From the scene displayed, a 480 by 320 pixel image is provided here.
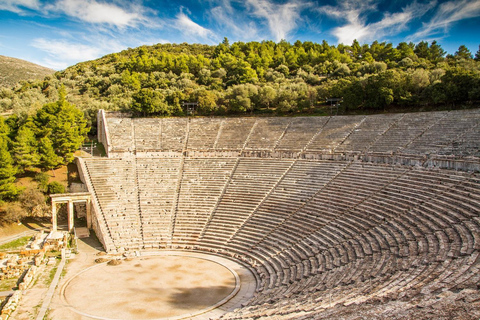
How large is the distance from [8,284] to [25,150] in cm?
1218

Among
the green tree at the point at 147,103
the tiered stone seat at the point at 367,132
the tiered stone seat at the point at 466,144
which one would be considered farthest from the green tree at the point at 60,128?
the tiered stone seat at the point at 466,144

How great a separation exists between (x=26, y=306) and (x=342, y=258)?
12.8m

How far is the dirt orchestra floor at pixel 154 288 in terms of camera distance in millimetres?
12945

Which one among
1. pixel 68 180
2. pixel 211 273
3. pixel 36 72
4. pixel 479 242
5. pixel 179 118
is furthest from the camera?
pixel 36 72

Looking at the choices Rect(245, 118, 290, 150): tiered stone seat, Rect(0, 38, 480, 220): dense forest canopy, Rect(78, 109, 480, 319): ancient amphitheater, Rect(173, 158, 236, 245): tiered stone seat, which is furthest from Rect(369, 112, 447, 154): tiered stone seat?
Rect(173, 158, 236, 245): tiered stone seat

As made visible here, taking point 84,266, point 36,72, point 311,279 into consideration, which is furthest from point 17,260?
point 36,72

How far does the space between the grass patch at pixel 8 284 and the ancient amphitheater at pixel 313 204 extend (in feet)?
15.4

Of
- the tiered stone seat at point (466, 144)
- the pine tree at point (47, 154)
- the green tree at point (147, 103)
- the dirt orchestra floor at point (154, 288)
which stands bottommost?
the dirt orchestra floor at point (154, 288)

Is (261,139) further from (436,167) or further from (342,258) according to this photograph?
(342,258)

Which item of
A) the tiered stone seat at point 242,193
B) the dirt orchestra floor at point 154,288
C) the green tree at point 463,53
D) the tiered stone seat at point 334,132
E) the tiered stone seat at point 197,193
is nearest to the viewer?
the dirt orchestra floor at point 154,288

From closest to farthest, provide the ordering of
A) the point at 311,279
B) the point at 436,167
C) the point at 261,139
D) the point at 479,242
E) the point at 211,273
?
the point at 479,242 → the point at 311,279 → the point at 211,273 → the point at 436,167 → the point at 261,139

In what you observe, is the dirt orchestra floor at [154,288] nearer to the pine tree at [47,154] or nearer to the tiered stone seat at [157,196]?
the tiered stone seat at [157,196]

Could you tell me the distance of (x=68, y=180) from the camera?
84.8ft

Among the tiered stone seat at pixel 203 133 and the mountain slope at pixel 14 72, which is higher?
the mountain slope at pixel 14 72
